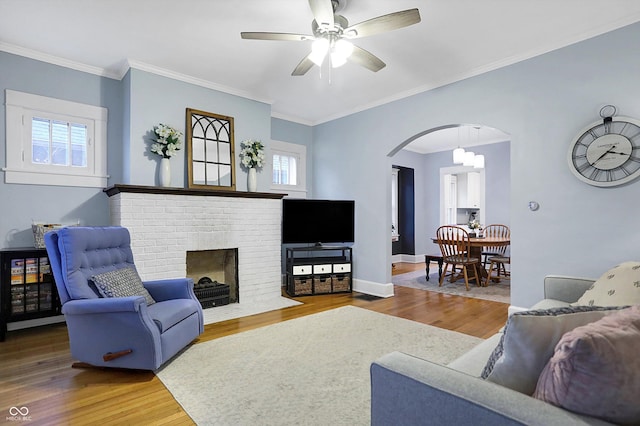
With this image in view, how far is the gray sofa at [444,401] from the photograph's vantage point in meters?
0.81

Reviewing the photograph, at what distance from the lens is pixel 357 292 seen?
16.3ft

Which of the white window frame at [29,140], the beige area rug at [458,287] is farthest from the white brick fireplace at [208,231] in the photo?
the beige area rug at [458,287]

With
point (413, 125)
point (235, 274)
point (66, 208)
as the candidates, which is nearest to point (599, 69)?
point (413, 125)

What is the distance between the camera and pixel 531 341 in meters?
0.95

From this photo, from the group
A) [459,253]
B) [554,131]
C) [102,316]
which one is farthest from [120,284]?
[459,253]

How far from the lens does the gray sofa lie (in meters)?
0.81

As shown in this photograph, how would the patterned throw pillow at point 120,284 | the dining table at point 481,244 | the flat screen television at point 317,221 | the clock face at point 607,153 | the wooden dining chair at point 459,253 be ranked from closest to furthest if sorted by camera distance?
the patterned throw pillow at point 120,284 < the clock face at point 607,153 < the flat screen television at point 317,221 < the dining table at point 481,244 < the wooden dining chair at point 459,253

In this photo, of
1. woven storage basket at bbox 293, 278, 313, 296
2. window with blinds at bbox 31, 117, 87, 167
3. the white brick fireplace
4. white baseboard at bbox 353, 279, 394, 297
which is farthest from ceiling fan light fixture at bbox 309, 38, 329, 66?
white baseboard at bbox 353, 279, 394, 297

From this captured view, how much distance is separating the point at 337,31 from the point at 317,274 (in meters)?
3.19

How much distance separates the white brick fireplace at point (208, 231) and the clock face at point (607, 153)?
11.0 ft

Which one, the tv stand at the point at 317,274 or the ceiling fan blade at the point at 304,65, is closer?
the ceiling fan blade at the point at 304,65

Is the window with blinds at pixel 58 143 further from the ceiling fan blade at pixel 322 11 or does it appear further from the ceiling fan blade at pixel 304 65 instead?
the ceiling fan blade at pixel 322 11

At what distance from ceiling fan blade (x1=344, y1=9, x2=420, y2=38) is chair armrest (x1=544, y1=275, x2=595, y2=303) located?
2161 mm

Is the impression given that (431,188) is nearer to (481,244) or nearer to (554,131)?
(481,244)
